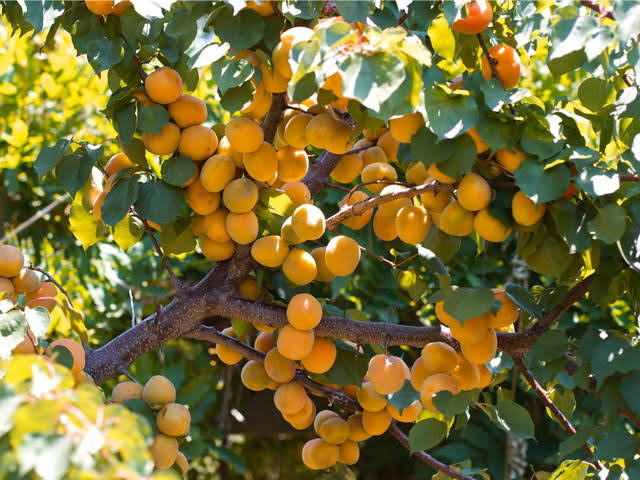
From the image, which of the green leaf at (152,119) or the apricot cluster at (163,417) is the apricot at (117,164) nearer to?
the green leaf at (152,119)

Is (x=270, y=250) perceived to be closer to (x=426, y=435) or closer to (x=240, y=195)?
(x=240, y=195)

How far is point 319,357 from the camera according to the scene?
1.25m

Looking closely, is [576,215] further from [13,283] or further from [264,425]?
[264,425]

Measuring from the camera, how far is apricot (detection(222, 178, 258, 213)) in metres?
1.20

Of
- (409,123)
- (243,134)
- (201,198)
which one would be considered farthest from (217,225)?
(409,123)

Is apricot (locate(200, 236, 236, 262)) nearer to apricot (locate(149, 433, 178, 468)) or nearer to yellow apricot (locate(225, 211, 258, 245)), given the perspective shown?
yellow apricot (locate(225, 211, 258, 245))

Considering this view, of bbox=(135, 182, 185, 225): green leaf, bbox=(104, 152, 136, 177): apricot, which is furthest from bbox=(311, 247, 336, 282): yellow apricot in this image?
bbox=(104, 152, 136, 177): apricot

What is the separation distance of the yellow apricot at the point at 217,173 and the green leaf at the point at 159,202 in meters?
0.05

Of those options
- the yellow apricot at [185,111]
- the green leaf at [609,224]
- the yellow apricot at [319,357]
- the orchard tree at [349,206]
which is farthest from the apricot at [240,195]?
the green leaf at [609,224]

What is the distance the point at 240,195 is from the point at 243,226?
48mm

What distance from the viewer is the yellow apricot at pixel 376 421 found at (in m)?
1.31

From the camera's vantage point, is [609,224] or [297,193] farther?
[297,193]

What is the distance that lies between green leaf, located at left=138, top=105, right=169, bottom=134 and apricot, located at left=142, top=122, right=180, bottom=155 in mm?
16

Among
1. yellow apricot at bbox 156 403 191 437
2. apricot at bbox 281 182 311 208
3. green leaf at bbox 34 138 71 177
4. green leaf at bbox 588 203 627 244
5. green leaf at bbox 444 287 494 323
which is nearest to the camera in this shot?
green leaf at bbox 588 203 627 244
